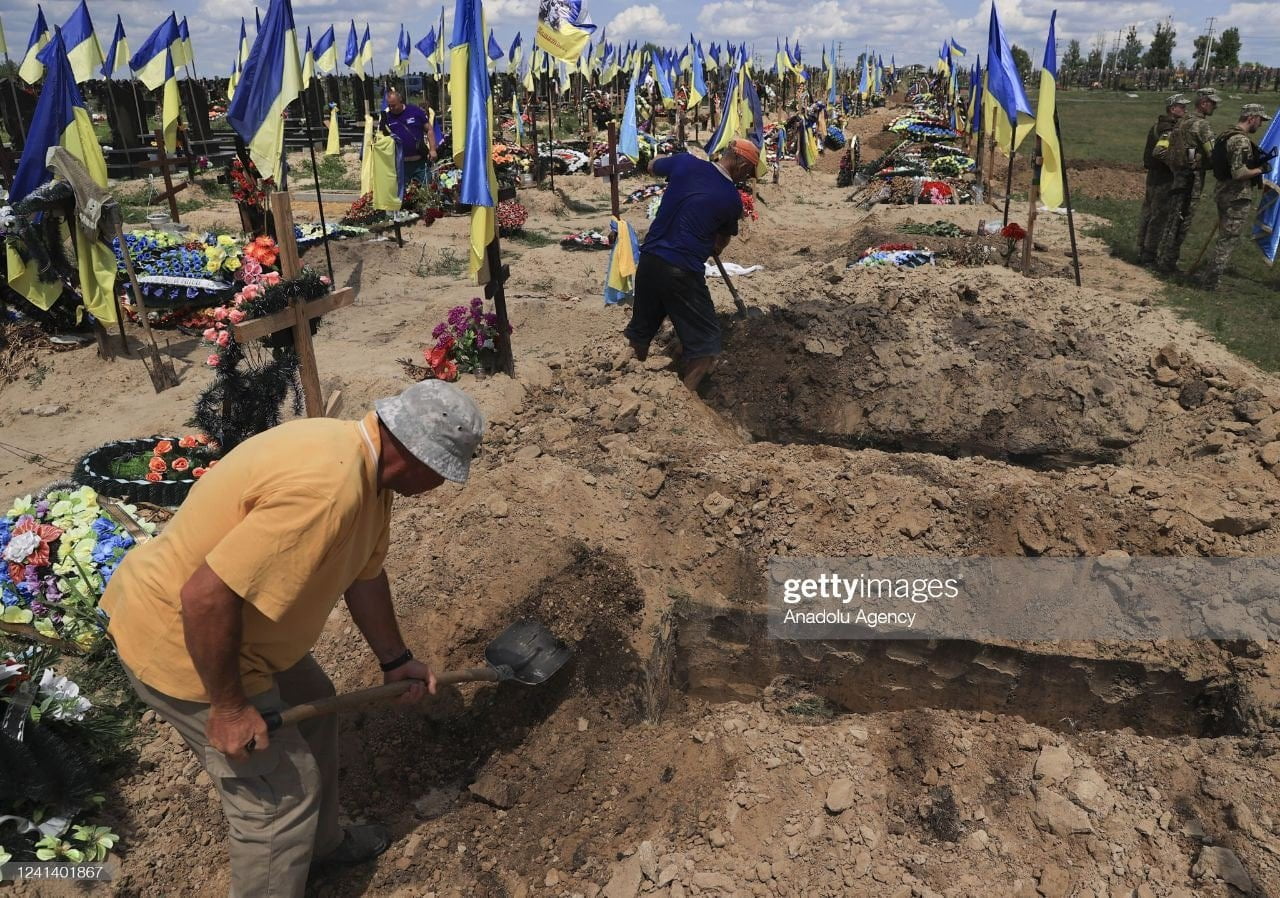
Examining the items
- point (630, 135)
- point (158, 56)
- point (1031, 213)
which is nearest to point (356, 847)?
point (1031, 213)

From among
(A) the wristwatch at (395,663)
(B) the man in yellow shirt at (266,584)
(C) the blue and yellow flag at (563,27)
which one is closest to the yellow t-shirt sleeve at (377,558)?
(B) the man in yellow shirt at (266,584)

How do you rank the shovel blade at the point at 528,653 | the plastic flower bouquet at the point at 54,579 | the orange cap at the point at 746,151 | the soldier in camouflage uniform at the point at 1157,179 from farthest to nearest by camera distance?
the soldier in camouflage uniform at the point at 1157,179 → the orange cap at the point at 746,151 → the plastic flower bouquet at the point at 54,579 → the shovel blade at the point at 528,653

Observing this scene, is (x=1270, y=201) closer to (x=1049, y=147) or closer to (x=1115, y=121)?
(x=1049, y=147)

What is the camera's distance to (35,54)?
44.9 feet

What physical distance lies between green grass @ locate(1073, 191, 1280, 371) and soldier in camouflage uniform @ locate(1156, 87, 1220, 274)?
1.31 feet

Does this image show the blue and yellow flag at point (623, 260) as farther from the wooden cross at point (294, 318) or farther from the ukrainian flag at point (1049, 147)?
the ukrainian flag at point (1049, 147)

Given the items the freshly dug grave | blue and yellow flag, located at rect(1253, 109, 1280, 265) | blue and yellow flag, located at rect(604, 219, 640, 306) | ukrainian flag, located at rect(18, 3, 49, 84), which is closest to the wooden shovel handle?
the freshly dug grave

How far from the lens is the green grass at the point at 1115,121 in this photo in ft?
69.7

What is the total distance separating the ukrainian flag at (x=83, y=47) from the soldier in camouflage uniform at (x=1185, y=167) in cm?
1406

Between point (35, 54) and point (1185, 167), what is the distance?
17235 mm

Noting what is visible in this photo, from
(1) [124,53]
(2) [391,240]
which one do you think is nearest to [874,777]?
(2) [391,240]

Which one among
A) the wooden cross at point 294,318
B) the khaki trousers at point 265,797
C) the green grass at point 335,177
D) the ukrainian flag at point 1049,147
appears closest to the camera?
the khaki trousers at point 265,797

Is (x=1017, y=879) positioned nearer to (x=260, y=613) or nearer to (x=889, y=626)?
(x=889, y=626)

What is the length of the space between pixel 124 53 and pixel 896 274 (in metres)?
15.6
